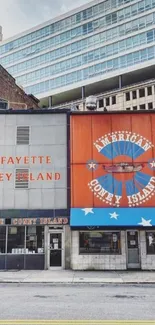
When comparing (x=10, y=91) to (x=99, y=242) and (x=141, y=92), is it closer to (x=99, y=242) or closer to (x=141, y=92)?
(x=99, y=242)

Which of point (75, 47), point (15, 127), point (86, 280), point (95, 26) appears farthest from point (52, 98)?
point (86, 280)

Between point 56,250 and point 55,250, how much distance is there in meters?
0.06

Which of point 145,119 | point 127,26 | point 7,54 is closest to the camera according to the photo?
point 145,119

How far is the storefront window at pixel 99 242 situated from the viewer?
19.3 m

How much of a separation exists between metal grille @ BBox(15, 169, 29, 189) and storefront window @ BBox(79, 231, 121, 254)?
14.1ft

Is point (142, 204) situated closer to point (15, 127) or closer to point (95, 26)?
point (15, 127)

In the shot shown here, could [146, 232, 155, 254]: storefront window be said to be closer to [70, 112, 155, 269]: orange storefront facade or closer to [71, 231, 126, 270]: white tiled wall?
[70, 112, 155, 269]: orange storefront facade

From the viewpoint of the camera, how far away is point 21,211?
19.8 meters

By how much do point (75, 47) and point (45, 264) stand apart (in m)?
68.9

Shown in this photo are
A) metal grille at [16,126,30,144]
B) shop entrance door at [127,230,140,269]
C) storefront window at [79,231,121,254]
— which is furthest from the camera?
metal grille at [16,126,30,144]

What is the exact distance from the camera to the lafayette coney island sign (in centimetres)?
2017

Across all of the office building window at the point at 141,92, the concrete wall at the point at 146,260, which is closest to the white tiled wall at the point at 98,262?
the concrete wall at the point at 146,260

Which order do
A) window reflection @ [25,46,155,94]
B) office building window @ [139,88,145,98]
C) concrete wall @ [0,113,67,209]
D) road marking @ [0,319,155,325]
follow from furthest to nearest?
office building window @ [139,88,145,98]
window reflection @ [25,46,155,94]
concrete wall @ [0,113,67,209]
road marking @ [0,319,155,325]

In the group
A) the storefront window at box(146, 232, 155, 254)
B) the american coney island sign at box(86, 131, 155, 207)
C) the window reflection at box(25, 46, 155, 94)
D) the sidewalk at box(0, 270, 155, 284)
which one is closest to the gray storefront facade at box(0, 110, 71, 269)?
the sidewalk at box(0, 270, 155, 284)
